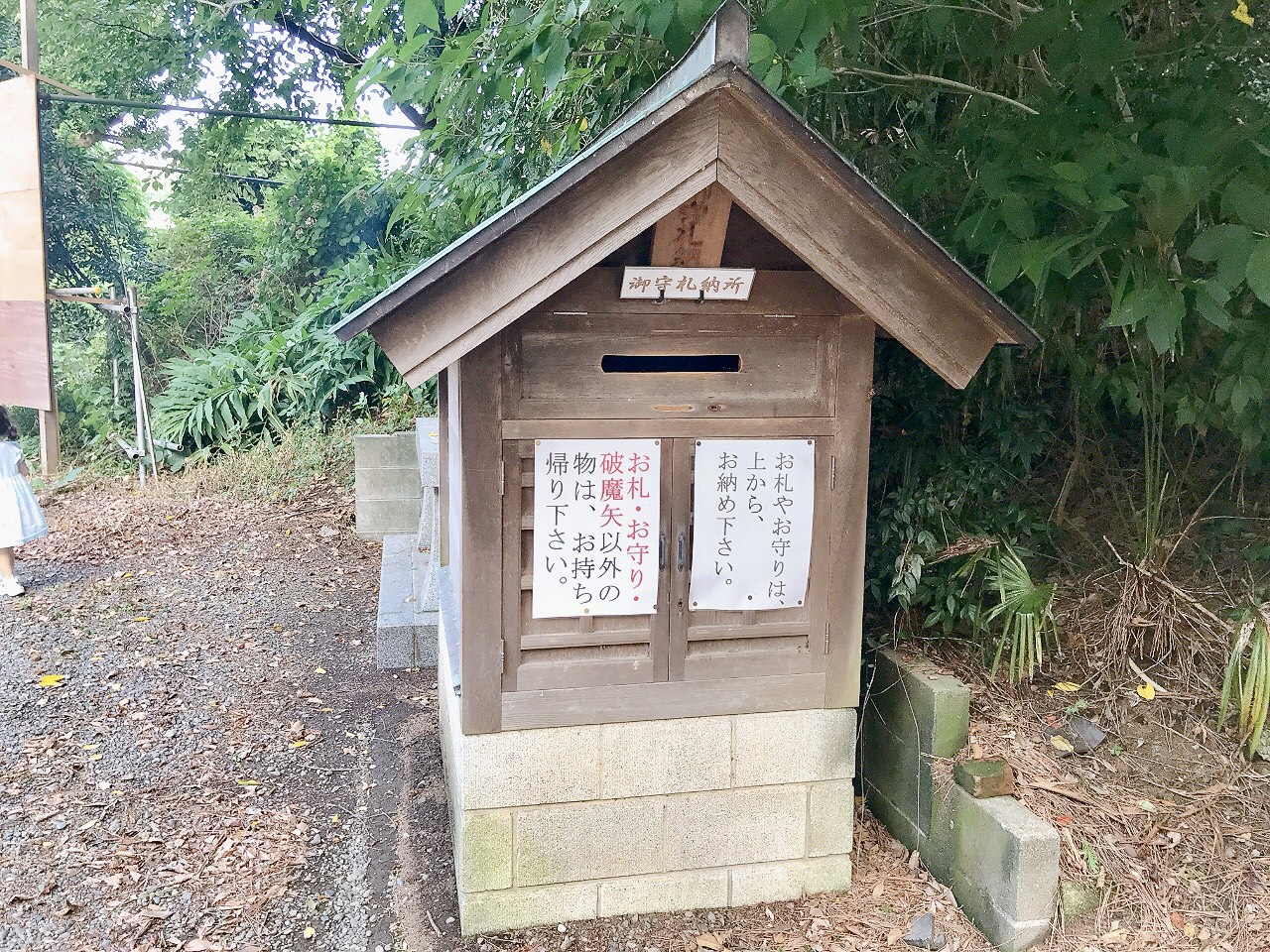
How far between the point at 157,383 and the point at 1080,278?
45.0ft

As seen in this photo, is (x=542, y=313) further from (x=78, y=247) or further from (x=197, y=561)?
(x=78, y=247)

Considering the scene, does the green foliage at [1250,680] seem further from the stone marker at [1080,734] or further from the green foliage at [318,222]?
the green foliage at [318,222]

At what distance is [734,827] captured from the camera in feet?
11.4

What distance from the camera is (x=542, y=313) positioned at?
3055mm

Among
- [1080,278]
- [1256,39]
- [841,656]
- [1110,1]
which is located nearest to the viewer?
[1110,1]

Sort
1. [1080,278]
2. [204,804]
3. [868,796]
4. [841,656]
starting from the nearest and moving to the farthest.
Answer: [1080,278]
[841,656]
[868,796]
[204,804]

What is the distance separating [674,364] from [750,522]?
25.5 inches

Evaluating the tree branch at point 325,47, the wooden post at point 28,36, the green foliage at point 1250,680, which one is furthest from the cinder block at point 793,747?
the tree branch at point 325,47

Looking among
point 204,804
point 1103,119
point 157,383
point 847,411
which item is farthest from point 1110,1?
point 157,383

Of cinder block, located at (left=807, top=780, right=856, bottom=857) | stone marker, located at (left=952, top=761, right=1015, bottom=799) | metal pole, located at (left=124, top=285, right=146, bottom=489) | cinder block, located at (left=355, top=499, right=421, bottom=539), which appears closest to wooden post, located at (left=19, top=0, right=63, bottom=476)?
cinder block, located at (left=355, top=499, right=421, bottom=539)

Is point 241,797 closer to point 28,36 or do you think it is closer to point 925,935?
point 925,935

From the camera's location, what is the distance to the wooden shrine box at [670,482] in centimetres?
271

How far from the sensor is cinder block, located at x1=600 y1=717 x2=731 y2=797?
3.32 meters

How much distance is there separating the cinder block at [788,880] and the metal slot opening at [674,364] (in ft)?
6.43
